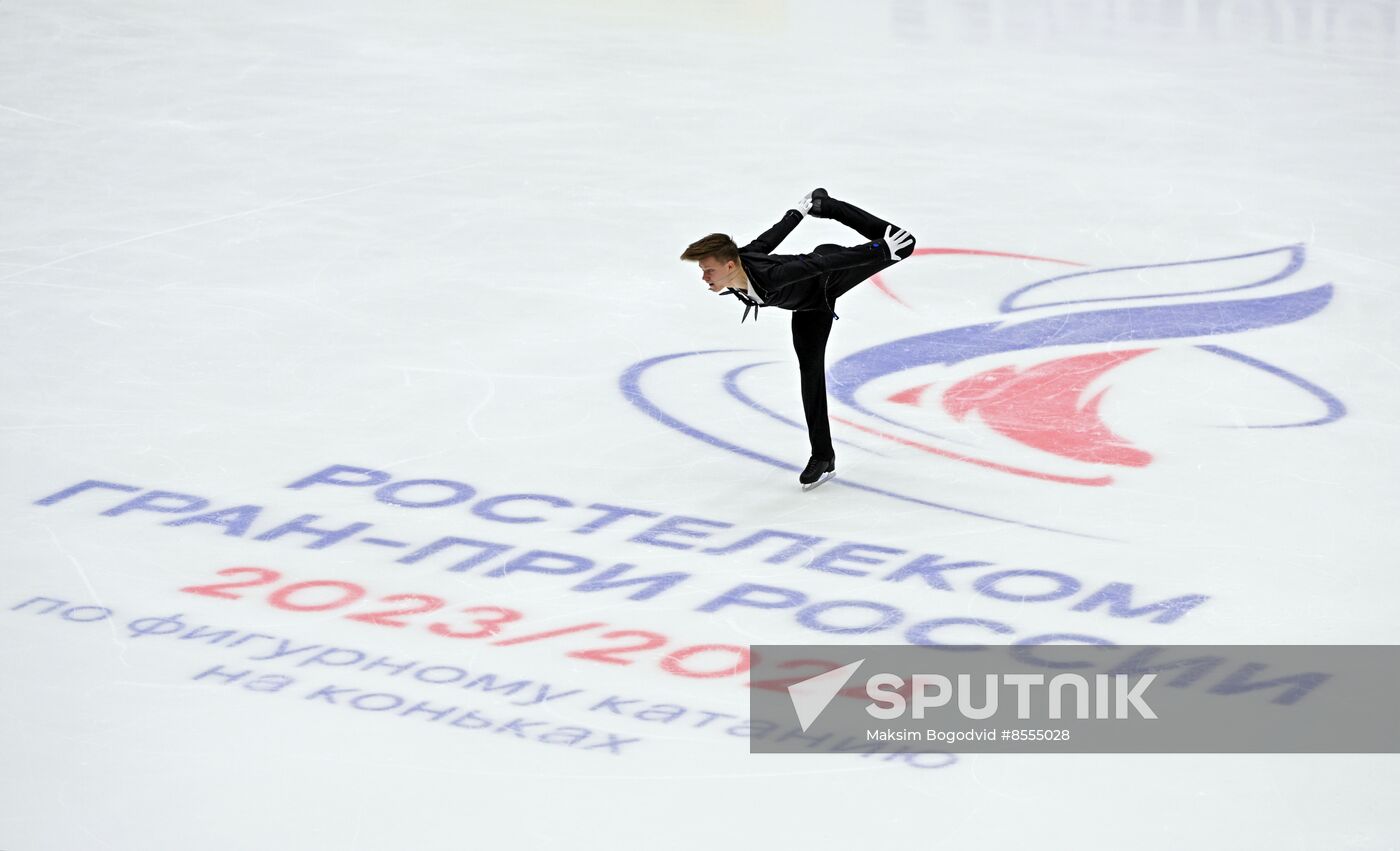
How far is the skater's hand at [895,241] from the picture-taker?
20.4 ft

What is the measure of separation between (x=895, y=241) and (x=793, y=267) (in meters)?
0.45

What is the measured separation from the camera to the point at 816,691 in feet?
16.5

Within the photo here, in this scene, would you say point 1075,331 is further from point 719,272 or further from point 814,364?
point 719,272

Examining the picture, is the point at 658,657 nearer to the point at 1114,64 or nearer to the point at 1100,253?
the point at 1100,253

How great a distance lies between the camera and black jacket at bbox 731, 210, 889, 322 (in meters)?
5.91

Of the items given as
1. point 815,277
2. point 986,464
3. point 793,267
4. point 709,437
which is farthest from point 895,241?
point 709,437

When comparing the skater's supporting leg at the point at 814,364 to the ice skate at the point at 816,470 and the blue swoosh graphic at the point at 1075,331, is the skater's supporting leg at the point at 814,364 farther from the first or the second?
the blue swoosh graphic at the point at 1075,331

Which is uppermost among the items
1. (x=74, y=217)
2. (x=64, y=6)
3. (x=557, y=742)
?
(x=64, y=6)

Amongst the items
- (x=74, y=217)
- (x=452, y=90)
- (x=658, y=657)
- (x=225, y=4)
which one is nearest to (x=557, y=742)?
(x=658, y=657)

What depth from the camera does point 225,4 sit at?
15.4 m

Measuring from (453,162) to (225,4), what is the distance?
548 cm


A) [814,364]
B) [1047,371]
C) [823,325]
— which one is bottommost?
[1047,371]

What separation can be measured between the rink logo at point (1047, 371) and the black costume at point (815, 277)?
395mm

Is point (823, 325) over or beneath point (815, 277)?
beneath
